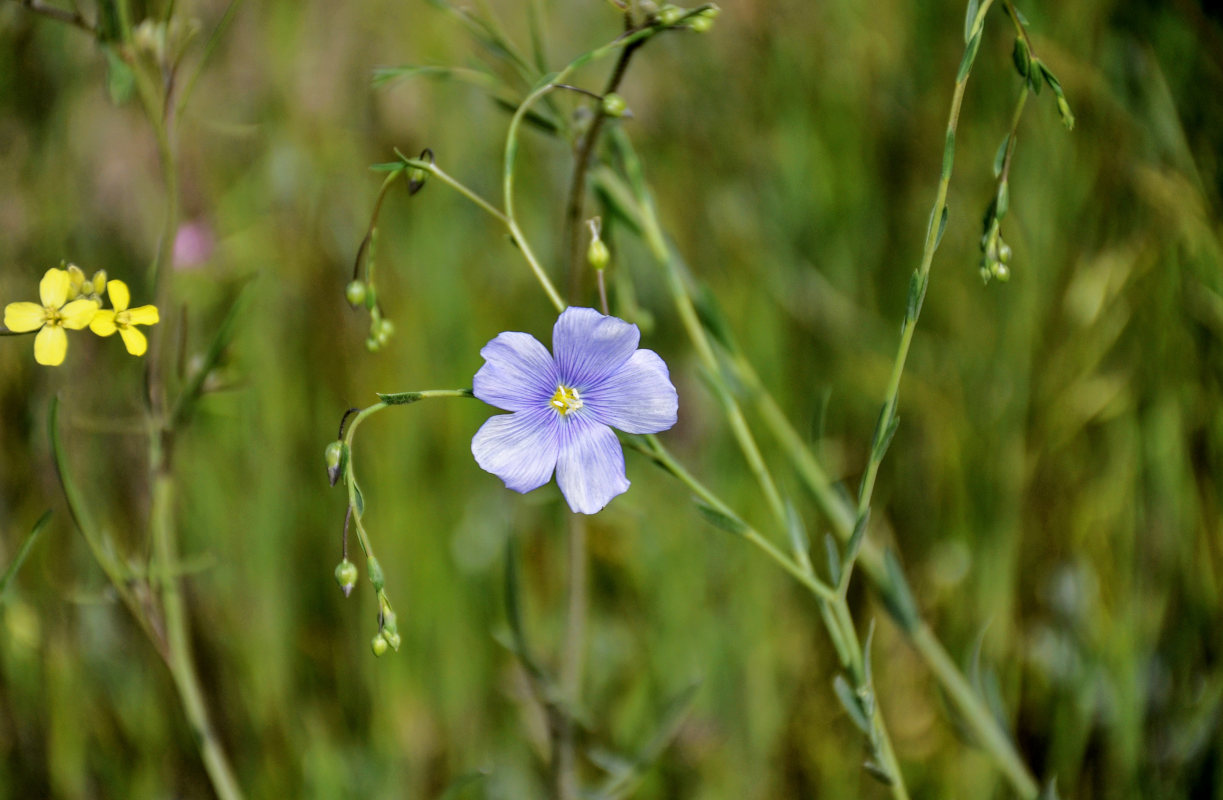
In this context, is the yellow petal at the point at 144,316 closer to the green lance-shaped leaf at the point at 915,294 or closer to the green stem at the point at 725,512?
the green stem at the point at 725,512

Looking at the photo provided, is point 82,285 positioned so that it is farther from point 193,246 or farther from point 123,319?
point 193,246

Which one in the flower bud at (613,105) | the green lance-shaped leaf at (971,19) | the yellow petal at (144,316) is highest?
the green lance-shaped leaf at (971,19)

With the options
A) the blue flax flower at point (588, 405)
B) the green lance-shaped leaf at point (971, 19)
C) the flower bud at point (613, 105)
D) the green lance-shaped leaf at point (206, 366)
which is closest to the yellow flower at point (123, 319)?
the green lance-shaped leaf at point (206, 366)

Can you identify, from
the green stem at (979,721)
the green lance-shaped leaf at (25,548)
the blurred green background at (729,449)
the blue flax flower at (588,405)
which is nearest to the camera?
the blue flax flower at (588,405)

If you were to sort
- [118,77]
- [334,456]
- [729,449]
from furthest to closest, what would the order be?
1. [729,449]
2. [118,77]
3. [334,456]

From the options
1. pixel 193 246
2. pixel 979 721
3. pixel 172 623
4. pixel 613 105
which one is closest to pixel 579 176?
pixel 613 105

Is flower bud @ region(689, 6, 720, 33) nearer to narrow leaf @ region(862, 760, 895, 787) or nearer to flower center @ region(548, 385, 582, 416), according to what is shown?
flower center @ region(548, 385, 582, 416)
